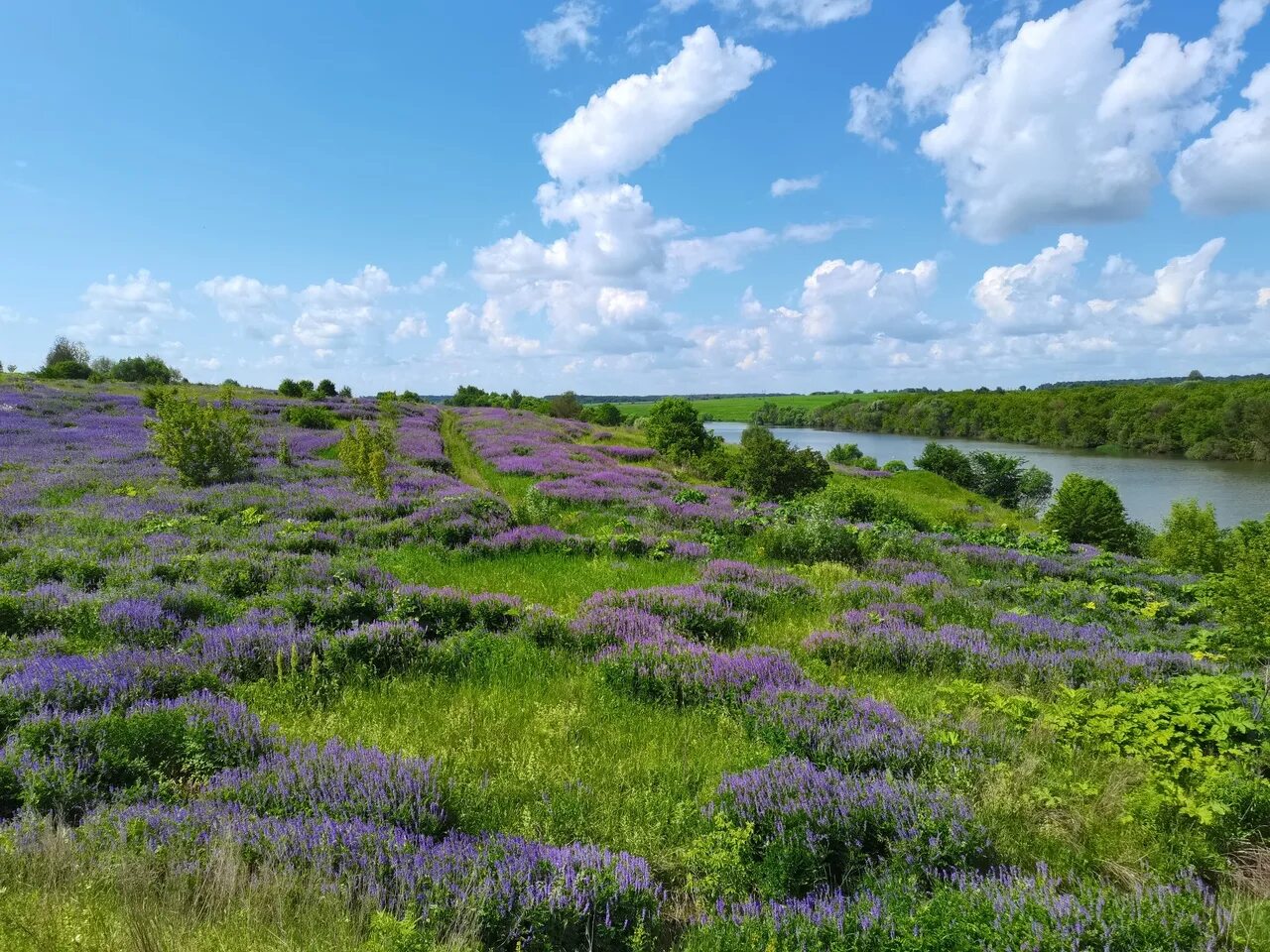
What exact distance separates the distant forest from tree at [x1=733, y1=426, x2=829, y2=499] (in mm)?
83849

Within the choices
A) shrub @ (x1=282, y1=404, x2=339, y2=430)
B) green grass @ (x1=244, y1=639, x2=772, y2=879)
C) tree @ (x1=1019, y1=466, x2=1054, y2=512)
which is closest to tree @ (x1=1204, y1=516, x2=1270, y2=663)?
green grass @ (x1=244, y1=639, x2=772, y2=879)

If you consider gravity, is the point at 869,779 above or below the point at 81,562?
below

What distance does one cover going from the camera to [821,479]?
1055 inches

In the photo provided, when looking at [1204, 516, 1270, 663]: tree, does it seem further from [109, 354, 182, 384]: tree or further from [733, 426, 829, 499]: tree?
[109, 354, 182, 384]: tree

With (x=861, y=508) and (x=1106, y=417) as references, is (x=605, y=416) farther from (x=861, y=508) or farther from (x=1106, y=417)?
(x=1106, y=417)

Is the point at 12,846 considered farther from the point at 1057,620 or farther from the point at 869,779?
the point at 1057,620

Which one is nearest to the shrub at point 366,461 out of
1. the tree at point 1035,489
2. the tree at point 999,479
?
the tree at point 1035,489

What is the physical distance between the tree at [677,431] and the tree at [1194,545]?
88.6 ft

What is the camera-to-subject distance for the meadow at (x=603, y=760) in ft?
9.68

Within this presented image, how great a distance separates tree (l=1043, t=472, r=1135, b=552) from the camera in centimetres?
2841

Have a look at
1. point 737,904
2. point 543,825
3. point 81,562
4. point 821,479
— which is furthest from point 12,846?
point 821,479

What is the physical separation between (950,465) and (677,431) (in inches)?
1365

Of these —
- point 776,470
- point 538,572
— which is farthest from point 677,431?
point 538,572

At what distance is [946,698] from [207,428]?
1874 centimetres
